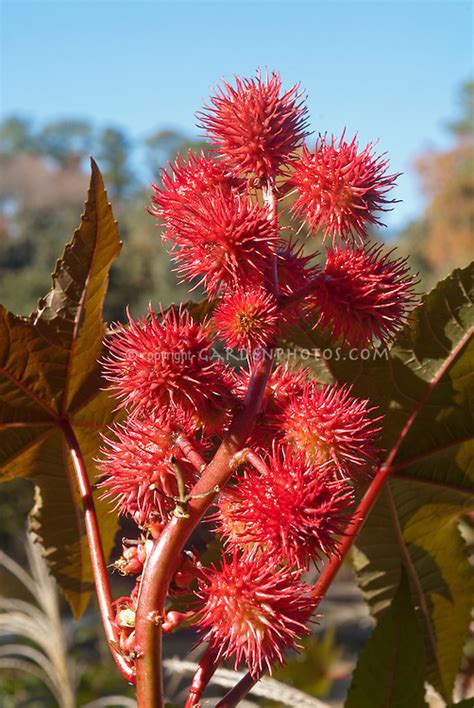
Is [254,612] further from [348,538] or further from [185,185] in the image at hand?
[185,185]

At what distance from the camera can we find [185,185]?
888 mm

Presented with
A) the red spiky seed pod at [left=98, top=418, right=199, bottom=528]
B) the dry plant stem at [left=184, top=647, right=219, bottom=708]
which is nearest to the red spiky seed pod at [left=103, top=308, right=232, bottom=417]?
the red spiky seed pod at [left=98, top=418, right=199, bottom=528]

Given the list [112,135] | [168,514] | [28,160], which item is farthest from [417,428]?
[112,135]

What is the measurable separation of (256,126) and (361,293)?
249 mm

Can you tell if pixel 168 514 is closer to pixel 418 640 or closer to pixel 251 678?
pixel 251 678

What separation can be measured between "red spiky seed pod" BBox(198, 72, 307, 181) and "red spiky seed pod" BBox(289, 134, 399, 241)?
0.04m

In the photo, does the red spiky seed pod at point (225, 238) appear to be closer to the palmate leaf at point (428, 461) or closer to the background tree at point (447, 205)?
the palmate leaf at point (428, 461)

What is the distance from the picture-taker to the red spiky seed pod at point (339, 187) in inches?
35.3

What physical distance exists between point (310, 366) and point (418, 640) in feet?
1.47

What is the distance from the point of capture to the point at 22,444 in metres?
1.25

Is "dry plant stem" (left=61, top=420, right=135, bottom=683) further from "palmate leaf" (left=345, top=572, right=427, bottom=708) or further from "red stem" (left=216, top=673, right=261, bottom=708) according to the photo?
"palmate leaf" (left=345, top=572, right=427, bottom=708)

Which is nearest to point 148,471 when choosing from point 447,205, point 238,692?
point 238,692

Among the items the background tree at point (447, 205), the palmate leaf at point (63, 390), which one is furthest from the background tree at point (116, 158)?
the palmate leaf at point (63, 390)

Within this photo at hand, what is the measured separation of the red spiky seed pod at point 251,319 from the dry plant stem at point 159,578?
0.13 m
